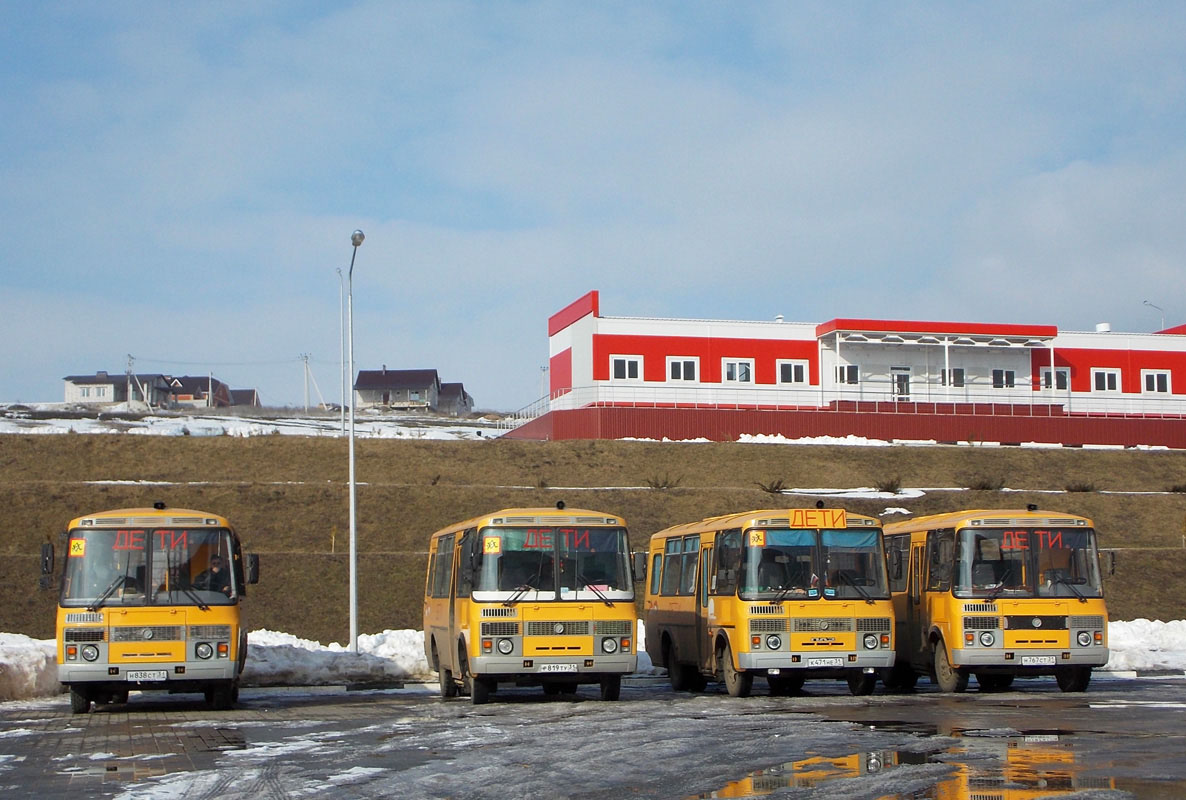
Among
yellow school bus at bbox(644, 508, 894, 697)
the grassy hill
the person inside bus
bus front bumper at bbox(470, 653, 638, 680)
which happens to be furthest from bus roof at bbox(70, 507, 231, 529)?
the grassy hill

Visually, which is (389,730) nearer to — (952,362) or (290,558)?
(290,558)

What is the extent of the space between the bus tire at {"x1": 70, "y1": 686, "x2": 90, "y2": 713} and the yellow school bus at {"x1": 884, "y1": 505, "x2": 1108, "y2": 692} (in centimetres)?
1152

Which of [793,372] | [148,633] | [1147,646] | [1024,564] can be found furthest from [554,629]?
[793,372]

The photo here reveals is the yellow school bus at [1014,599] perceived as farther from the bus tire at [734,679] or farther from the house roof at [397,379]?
the house roof at [397,379]

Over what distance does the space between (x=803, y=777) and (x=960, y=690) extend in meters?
10.2

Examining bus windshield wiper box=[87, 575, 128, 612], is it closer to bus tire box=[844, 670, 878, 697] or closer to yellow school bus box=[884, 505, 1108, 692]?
bus tire box=[844, 670, 878, 697]

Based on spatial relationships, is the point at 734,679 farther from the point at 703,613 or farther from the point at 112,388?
the point at 112,388

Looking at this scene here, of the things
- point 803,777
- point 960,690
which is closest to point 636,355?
point 960,690

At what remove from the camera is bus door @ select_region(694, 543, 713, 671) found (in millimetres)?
20766

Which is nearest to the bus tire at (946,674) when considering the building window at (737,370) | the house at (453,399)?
the building window at (737,370)

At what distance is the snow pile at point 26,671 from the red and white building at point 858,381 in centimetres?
3506

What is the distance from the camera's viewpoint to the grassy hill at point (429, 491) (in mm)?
36000

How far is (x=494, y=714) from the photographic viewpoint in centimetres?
1762

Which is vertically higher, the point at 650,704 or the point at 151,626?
the point at 151,626
